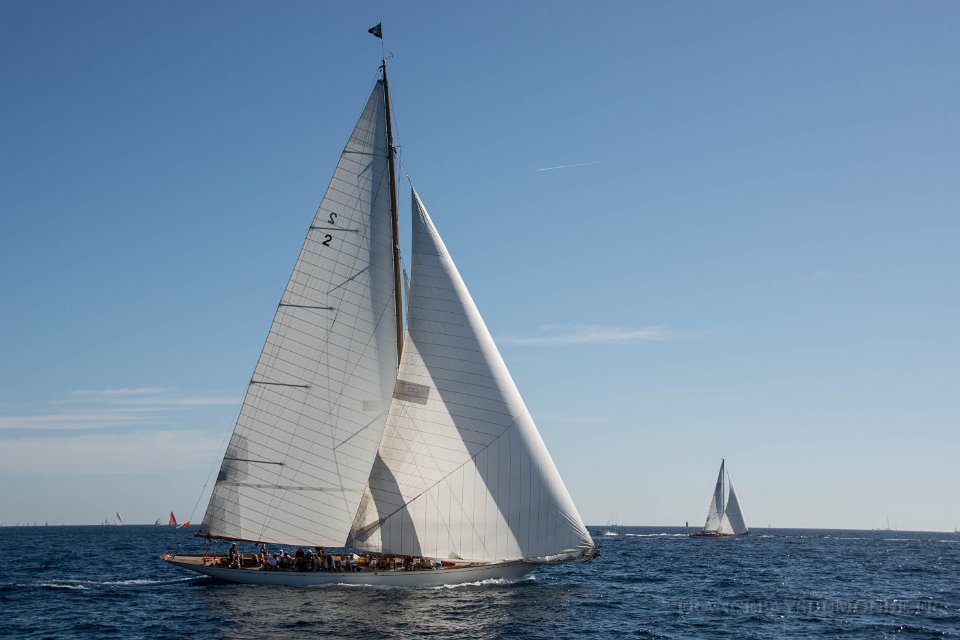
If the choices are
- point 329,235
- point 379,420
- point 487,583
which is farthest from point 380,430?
point 329,235

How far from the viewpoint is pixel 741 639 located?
99.0 ft

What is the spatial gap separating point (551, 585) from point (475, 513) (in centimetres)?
→ 984

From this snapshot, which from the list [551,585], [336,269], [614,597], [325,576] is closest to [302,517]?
[325,576]

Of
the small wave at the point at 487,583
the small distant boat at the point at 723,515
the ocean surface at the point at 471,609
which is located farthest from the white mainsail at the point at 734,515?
the small wave at the point at 487,583

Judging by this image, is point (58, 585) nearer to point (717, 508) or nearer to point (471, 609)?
point (471, 609)

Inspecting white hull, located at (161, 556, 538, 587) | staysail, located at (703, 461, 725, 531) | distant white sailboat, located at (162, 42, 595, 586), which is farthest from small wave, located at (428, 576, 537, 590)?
staysail, located at (703, 461, 725, 531)

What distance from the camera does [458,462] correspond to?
3356 cm

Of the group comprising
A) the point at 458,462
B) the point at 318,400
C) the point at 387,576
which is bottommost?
the point at 387,576

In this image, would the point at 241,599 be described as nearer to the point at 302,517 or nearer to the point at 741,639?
the point at 302,517

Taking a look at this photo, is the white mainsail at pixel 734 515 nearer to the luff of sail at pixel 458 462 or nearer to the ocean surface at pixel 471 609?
the ocean surface at pixel 471 609

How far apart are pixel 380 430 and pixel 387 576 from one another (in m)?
5.82

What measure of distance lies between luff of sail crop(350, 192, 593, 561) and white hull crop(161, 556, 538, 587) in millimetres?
849

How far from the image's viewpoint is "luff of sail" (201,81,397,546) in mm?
34531

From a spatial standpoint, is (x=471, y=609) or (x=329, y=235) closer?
(x=471, y=609)
